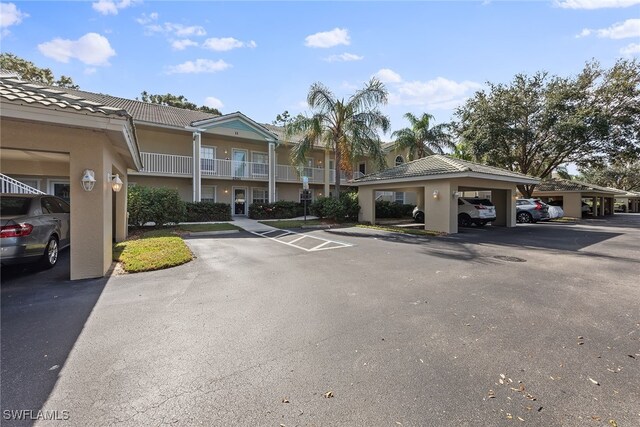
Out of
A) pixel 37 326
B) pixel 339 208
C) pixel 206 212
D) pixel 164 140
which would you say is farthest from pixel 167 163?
pixel 37 326

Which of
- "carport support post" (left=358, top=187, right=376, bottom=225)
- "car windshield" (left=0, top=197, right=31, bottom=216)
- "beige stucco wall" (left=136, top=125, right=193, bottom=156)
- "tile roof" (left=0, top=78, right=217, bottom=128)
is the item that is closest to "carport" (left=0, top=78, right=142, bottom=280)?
"car windshield" (left=0, top=197, right=31, bottom=216)

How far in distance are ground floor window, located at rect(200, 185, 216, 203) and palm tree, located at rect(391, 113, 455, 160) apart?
15.0 m

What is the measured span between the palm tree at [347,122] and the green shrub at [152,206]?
753cm

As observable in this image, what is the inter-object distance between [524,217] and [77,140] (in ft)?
Answer: 81.3

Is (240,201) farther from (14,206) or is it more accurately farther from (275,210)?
(14,206)

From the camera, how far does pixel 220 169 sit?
19.5 metres

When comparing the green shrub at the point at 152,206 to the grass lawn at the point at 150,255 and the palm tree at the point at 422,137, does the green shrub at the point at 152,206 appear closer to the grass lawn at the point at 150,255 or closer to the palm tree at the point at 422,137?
the grass lawn at the point at 150,255

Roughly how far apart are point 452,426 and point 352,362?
1.06m

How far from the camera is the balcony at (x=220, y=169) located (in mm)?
17500

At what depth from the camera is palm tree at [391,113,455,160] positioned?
80.4ft

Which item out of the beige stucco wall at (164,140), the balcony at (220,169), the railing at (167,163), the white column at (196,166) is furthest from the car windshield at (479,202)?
the beige stucco wall at (164,140)

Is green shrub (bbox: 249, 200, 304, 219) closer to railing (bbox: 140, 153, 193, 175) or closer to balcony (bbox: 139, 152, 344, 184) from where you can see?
balcony (bbox: 139, 152, 344, 184)

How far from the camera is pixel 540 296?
5039 millimetres

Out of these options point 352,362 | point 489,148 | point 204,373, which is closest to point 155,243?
point 204,373
